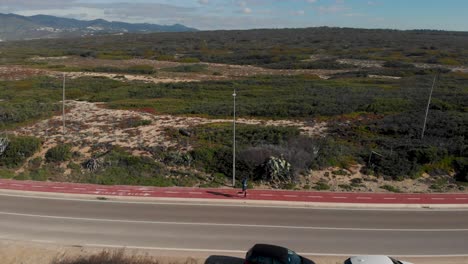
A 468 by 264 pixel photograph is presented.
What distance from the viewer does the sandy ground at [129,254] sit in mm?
15141

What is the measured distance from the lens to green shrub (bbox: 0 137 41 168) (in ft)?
87.7

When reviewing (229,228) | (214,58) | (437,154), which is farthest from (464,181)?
(214,58)

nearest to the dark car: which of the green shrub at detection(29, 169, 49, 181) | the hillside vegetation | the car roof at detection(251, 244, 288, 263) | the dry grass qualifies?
the car roof at detection(251, 244, 288, 263)

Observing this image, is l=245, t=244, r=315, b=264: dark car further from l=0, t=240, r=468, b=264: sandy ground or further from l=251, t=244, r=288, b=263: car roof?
l=0, t=240, r=468, b=264: sandy ground

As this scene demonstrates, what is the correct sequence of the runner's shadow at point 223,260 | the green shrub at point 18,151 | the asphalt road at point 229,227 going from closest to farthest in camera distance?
the runner's shadow at point 223,260
the asphalt road at point 229,227
the green shrub at point 18,151

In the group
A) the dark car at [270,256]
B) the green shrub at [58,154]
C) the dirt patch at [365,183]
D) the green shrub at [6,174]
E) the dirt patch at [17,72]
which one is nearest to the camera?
the dark car at [270,256]

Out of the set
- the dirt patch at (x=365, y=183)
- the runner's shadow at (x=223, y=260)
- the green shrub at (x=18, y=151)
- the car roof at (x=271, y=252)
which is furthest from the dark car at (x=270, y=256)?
the green shrub at (x=18, y=151)

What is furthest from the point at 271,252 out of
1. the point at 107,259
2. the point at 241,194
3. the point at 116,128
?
the point at 116,128

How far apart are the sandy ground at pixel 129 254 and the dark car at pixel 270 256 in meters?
1.61

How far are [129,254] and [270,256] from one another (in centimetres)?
586

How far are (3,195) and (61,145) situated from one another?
7.57 meters

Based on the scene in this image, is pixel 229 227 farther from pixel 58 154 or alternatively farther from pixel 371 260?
pixel 58 154

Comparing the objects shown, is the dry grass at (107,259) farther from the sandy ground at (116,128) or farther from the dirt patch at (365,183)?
the sandy ground at (116,128)

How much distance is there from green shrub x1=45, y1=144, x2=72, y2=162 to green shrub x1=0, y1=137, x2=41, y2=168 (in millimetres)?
1359
